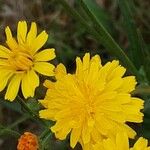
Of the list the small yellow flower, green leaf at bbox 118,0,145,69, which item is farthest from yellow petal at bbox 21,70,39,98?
green leaf at bbox 118,0,145,69

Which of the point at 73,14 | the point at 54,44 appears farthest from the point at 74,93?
the point at 54,44

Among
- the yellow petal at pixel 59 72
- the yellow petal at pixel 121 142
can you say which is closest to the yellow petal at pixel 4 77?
the yellow petal at pixel 59 72

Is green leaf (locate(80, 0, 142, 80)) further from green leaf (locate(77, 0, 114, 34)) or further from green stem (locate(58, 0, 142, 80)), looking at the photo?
green leaf (locate(77, 0, 114, 34))

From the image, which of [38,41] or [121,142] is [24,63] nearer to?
[38,41]

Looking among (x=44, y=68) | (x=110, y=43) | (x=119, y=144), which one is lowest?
(x=119, y=144)

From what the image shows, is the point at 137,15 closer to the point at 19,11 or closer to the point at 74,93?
the point at 19,11

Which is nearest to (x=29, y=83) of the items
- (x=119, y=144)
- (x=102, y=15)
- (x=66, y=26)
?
(x=119, y=144)

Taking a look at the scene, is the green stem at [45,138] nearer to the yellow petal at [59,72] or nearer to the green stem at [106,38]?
the yellow petal at [59,72]
